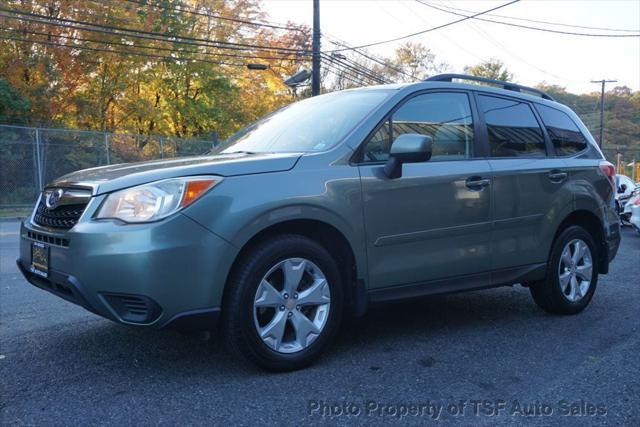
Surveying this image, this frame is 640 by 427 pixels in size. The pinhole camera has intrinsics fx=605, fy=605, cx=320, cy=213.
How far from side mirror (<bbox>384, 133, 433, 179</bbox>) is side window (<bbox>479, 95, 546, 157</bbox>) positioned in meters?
1.05

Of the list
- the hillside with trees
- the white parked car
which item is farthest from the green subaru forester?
the hillside with trees

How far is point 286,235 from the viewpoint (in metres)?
3.51

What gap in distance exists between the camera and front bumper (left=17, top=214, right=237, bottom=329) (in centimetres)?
306

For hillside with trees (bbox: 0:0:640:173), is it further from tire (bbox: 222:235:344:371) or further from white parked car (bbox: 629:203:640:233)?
tire (bbox: 222:235:344:371)

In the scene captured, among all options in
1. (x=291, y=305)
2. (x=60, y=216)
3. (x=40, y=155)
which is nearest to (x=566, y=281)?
(x=291, y=305)

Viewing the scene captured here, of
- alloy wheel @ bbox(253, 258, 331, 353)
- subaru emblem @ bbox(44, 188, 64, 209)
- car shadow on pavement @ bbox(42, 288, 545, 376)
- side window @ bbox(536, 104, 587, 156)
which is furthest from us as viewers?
side window @ bbox(536, 104, 587, 156)

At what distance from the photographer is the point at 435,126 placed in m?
4.37

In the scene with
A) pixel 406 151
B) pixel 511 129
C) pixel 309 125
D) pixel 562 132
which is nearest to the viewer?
pixel 406 151

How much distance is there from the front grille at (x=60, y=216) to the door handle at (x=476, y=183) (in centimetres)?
255

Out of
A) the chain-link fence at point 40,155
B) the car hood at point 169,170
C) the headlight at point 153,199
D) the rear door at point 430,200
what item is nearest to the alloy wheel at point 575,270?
the rear door at point 430,200

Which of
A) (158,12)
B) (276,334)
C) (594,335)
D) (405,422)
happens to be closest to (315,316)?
(276,334)

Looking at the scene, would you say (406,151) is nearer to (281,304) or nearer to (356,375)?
(281,304)

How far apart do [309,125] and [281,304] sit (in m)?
1.43

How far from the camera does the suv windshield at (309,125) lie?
4008 mm
